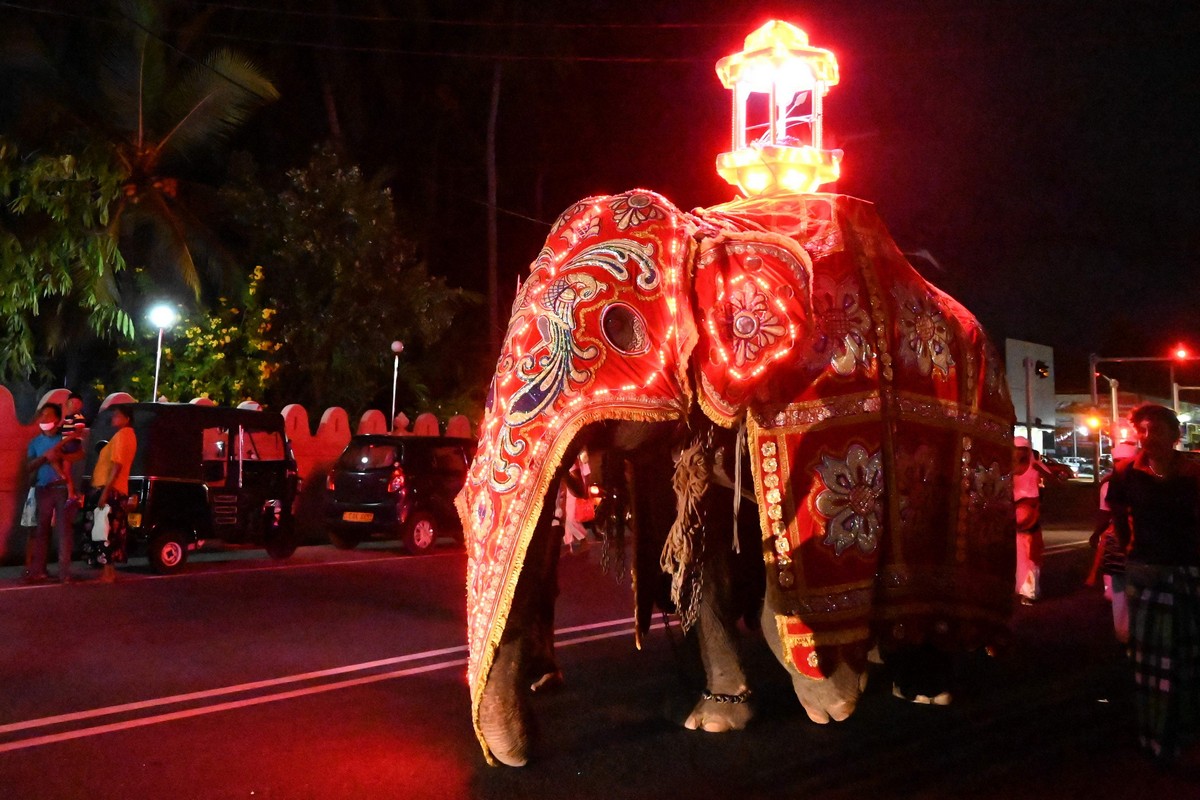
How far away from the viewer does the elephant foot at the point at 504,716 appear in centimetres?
464

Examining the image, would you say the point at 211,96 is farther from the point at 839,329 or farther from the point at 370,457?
the point at 839,329

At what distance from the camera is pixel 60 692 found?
6.90m

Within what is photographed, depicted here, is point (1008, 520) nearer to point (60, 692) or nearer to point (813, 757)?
point (813, 757)

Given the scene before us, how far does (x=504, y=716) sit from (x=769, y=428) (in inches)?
70.7

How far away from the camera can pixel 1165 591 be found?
18.5 feet

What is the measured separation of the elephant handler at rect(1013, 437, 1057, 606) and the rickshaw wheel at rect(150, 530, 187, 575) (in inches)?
351

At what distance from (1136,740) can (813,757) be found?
1.80 meters

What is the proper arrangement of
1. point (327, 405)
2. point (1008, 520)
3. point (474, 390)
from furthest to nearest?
point (474, 390) → point (327, 405) → point (1008, 520)

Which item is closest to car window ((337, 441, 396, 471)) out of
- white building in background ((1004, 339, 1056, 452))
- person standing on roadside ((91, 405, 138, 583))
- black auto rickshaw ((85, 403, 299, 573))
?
black auto rickshaw ((85, 403, 299, 573))

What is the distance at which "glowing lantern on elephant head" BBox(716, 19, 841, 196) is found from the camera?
894 centimetres

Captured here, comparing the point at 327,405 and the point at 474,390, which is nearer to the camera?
the point at 327,405

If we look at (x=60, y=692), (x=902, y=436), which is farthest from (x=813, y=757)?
(x=60, y=692)

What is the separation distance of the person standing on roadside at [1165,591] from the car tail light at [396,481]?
11.9 metres

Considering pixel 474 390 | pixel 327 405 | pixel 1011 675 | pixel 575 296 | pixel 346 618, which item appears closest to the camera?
pixel 575 296
